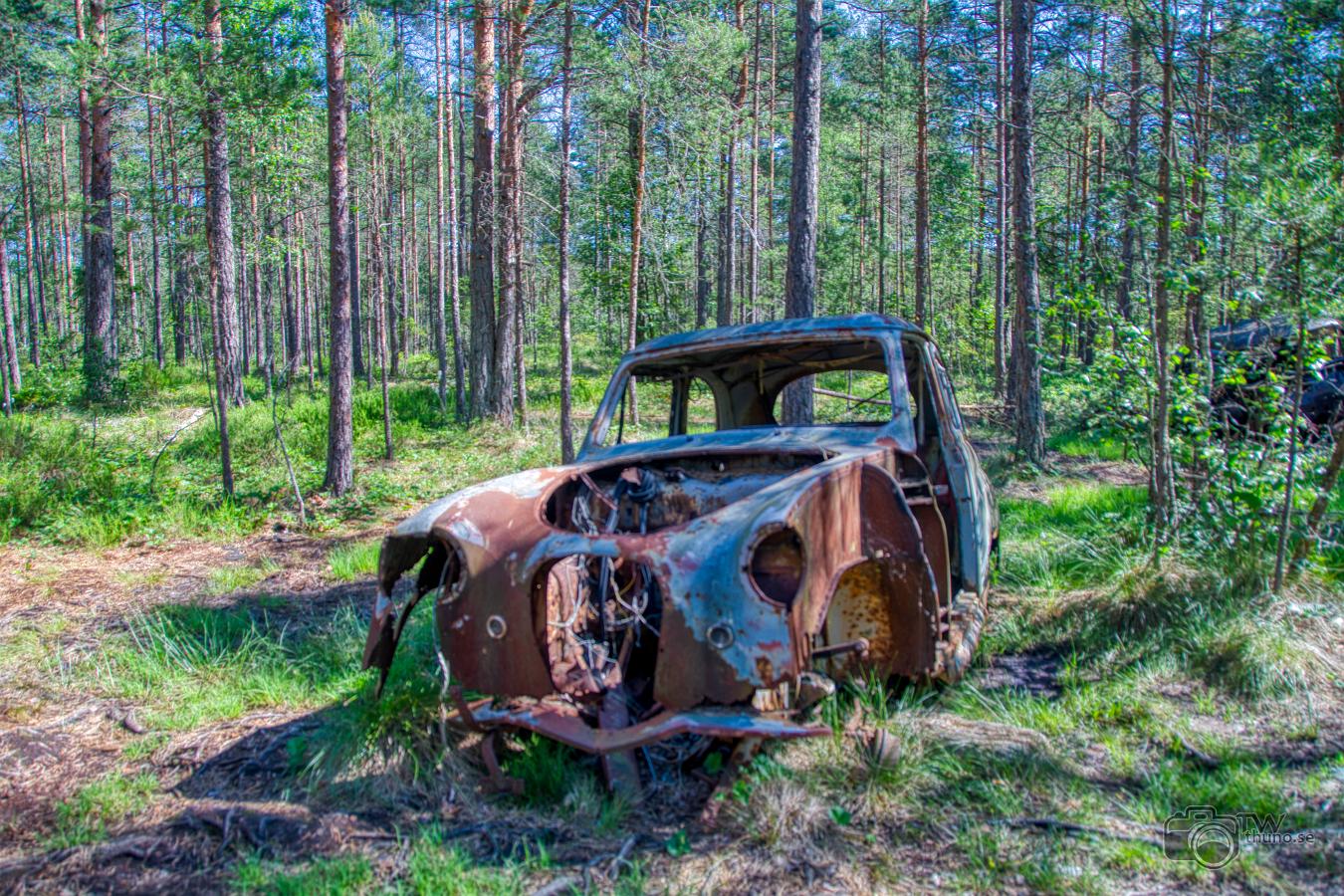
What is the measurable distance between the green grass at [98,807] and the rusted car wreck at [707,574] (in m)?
0.99

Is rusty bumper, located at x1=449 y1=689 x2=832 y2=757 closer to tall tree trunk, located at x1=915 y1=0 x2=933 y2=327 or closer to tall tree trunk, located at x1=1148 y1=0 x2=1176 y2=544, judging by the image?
tall tree trunk, located at x1=1148 y1=0 x2=1176 y2=544

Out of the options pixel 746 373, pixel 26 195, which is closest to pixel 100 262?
pixel 26 195

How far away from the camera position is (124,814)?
3008 mm

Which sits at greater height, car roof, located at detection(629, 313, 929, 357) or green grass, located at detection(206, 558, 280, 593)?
car roof, located at detection(629, 313, 929, 357)

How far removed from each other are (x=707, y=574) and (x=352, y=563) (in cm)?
490

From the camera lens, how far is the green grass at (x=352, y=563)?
21.4ft

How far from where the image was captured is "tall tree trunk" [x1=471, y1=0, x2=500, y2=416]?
44.3 ft

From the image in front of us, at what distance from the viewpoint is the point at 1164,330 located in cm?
482

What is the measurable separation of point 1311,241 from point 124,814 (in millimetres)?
5979

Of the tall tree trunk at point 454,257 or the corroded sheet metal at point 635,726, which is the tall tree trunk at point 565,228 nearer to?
the tall tree trunk at point 454,257

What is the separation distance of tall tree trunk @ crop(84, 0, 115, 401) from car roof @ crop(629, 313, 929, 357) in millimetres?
15718

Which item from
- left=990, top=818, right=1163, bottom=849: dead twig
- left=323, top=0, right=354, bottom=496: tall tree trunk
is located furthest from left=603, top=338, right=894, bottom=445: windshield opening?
left=323, top=0, right=354, bottom=496: tall tree trunk

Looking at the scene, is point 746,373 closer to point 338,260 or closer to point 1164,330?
point 1164,330

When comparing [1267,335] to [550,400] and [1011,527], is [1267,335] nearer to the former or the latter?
[1011,527]
